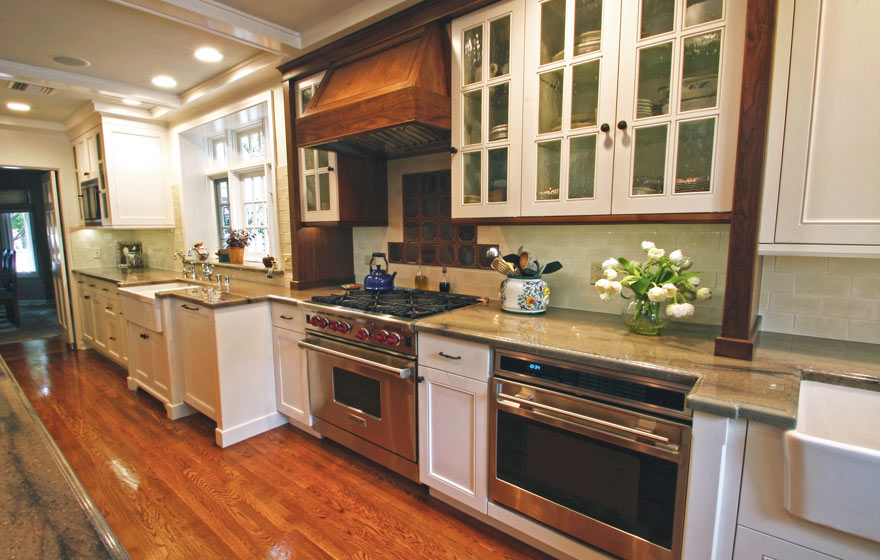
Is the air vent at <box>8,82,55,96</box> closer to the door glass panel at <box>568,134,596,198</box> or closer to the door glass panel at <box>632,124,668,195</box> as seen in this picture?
the door glass panel at <box>568,134,596,198</box>

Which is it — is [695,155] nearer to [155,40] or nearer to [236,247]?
[155,40]

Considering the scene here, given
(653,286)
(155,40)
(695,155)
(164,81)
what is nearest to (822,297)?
(653,286)

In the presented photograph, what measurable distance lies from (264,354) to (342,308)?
867 mm

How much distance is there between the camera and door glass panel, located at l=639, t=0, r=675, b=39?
1.49 meters

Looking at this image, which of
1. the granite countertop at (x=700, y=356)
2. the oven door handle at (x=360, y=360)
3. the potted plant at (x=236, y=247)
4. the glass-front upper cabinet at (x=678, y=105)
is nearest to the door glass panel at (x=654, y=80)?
the glass-front upper cabinet at (x=678, y=105)

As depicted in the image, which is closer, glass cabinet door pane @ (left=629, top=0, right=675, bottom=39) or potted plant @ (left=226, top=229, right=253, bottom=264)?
glass cabinet door pane @ (left=629, top=0, right=675, bottom=39)

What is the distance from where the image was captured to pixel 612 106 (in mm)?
1626

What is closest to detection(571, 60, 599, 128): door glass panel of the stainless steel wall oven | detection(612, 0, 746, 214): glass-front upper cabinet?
detection(612, 0, 746, 214): glass-front upper cabinet

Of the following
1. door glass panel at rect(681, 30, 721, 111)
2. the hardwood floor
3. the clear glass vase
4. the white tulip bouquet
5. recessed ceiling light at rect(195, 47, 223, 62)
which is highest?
recessed ceiling light at rect(195, 47, 223, 62)

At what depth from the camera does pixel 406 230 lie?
284 cm

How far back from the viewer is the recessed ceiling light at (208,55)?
109 inches

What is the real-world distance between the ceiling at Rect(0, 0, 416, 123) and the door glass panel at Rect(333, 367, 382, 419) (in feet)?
6.34

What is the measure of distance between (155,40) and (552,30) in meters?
2.47

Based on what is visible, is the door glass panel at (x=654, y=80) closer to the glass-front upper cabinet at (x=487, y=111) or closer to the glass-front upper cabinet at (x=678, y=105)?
the glass-front upper cabinet at (x=678, y=105)
